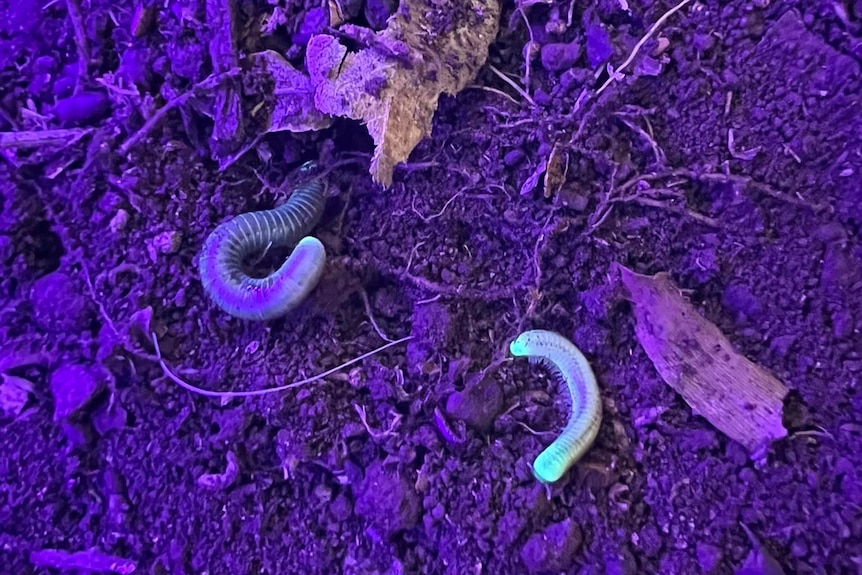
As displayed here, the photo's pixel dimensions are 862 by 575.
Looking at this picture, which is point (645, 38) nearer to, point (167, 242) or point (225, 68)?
point (225, 68)

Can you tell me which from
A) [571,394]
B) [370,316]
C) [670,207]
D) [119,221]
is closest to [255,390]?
[370,316]

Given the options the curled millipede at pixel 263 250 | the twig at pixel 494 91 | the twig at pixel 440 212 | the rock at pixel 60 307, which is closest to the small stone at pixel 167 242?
the curled millipede at pixel 263 250

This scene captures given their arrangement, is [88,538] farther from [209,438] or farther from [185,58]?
[185,58]

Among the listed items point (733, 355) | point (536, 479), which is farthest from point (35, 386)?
point (733, 355)

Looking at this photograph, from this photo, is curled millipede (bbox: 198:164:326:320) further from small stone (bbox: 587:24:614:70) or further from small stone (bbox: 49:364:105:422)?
small stone (bbox: 587:24:614:70)

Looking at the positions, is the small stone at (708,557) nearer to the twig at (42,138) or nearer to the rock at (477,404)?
the rock at (477,404)
